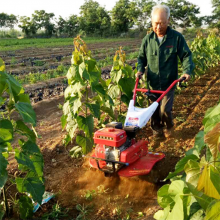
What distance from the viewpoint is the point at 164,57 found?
4.35m

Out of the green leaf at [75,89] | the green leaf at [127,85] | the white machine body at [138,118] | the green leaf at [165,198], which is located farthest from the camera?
the green leaf at [127,85]

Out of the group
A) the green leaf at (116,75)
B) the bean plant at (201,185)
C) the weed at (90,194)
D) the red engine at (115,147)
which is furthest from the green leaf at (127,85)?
the bean plant at (201,185)

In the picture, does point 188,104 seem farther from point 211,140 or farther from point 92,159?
point 211,140

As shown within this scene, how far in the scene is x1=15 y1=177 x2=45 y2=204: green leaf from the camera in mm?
2496

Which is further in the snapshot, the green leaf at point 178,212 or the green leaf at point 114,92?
the green leaf at point 114,92

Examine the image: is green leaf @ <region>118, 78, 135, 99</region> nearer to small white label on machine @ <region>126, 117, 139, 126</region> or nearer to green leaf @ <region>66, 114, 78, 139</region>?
green leaf @ <region>66, 114, 78, 139</region>

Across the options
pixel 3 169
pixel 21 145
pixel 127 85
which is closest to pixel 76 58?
pixel 127 85

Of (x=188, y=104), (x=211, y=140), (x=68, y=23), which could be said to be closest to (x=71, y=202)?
(x=211, y=140)

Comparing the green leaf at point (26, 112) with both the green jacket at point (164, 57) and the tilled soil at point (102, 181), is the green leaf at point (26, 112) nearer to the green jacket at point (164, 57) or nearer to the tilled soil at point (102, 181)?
the tilled soil at point (102, 181)

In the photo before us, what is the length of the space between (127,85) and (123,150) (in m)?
1.60

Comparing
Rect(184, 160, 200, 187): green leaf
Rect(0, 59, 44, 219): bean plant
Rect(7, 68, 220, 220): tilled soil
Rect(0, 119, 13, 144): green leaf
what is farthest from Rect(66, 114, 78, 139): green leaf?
Rect(184, 160, 200, 187): green leaf

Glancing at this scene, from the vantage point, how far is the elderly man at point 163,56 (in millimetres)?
4070

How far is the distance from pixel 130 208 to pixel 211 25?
183 feet

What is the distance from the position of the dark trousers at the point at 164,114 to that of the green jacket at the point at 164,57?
0.18 m
